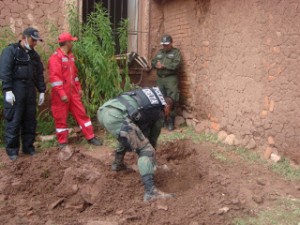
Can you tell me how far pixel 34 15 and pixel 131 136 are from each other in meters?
3.65

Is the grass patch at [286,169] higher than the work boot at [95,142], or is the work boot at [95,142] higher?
the grass patch at [286,169]

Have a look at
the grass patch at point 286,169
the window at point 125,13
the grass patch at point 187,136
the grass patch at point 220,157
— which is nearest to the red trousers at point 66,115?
the grass patch at point 187,136

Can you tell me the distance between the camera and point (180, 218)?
3332 mm

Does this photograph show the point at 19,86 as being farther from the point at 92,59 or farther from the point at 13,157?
the point at 92,59

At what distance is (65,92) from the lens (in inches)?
219

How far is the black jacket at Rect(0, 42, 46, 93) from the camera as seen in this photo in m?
4.80

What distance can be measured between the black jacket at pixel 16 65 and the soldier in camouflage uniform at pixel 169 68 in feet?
8.22

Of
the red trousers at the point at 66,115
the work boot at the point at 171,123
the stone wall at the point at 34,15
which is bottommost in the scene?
the work boot at the point at 171,123

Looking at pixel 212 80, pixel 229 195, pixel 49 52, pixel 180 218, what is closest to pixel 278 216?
pixel 229 195

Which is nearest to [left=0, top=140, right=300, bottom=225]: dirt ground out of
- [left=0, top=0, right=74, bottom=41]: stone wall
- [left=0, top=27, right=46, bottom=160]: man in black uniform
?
[left=0, top=27, right=46, bottom=160]: man in black uniform

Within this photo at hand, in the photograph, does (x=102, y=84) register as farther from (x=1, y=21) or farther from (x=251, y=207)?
(x=251, y=207)

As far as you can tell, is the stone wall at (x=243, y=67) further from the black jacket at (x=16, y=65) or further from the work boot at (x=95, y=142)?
the black jacket at (x=16, y=65)

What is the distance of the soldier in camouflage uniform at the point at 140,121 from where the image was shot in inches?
148

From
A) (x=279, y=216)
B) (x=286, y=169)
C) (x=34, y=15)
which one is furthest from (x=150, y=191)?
(x=34, y=15)
